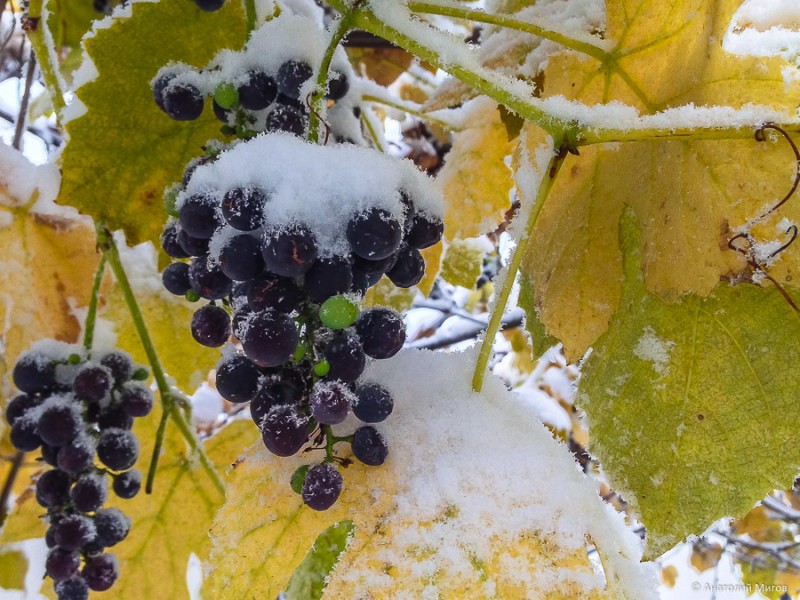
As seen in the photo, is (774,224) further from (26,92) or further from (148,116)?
(26,92)

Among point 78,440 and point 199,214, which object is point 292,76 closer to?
point 199,214

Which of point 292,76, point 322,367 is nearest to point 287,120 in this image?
point 292,76

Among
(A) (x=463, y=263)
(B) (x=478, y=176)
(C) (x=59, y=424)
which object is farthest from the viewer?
(A) (x=463, y=263)

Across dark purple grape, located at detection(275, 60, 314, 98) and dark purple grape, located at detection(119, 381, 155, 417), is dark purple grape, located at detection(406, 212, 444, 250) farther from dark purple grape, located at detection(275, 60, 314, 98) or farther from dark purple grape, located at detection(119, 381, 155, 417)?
dark purple grape, located at detection(119, 381, 155, 417)

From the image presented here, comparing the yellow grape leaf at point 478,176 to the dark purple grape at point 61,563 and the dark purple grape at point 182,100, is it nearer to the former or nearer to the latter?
the dark purple grape at point 182,100

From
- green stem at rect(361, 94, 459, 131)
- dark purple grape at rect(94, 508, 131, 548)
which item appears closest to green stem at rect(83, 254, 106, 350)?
dark purple grape at rect(94, 508, 131, 548)

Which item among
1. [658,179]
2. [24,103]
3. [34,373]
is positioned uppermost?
[658,179]
